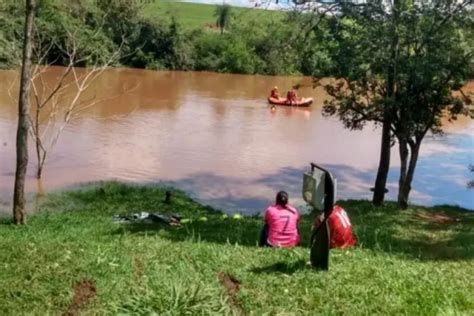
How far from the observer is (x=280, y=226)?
8305 millimetres

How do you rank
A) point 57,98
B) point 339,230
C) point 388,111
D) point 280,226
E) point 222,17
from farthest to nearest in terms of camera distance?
point 222,17 → point 57,98 → point 388,111 → point 280,226 → point 339,230

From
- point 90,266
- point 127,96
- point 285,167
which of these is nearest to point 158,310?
point 90,266

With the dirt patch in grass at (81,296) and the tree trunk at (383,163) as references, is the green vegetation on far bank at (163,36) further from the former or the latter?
the dirt patch in grass at (81,296)

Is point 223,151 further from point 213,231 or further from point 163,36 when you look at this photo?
point 163,36

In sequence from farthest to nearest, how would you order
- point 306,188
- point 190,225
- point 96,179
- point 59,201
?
point 96,179
point 59,201
point 190,225
point 306,188

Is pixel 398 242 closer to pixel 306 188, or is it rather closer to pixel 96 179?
pixel 306 188

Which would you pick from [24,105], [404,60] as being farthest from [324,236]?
[404,60]

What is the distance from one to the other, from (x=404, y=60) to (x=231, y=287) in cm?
909

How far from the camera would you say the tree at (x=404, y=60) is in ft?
43.3

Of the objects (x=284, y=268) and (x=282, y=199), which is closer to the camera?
(x=284, y=268)

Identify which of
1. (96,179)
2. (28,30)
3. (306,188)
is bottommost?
(96,179)

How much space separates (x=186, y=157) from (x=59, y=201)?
309 inches

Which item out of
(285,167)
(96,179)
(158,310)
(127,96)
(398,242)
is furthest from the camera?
(127,96)

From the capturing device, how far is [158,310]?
4523 mm
